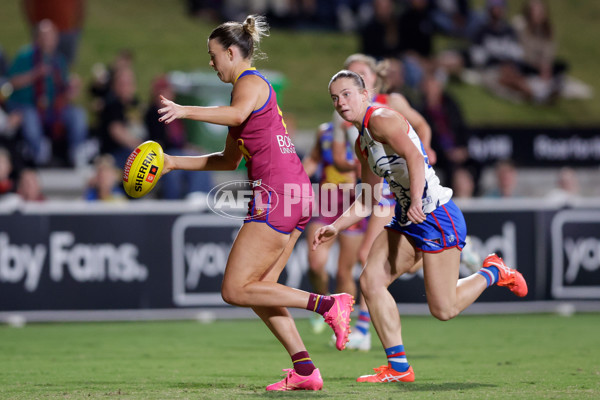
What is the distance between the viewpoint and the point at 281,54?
23031 mm

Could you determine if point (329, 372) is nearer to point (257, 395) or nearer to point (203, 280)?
point (257, 395)

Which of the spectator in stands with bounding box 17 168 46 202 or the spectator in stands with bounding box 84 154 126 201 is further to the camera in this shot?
the spectator in stands with bounding box 17 168 46 202

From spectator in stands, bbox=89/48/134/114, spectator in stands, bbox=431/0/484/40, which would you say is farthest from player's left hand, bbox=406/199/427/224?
spectator in stands, bbox=431/0/484/40

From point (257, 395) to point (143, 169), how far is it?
1.64 metres

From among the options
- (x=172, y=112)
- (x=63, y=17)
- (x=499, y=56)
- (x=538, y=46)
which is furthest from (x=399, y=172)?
(x=499, y=56)

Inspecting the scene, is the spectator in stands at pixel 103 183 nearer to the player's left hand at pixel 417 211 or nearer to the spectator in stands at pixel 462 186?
the spectator in stands at pixel 462 186

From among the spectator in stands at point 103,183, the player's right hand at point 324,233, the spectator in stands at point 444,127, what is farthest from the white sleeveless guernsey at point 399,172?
the spectator in stands at point 444,127

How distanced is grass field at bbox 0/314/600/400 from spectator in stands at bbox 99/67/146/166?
132 inches

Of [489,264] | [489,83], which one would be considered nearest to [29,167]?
[489,264]

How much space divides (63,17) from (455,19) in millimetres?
8514

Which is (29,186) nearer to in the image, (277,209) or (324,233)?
(324,233)

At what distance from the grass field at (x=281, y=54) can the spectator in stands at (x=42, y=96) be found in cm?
573

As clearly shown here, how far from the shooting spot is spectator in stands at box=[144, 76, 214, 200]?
13.8 meters

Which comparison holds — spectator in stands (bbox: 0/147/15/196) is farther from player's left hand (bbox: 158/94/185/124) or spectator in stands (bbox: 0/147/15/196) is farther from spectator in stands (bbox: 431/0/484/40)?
spectator in stands (bbox: 431/0/484/40)
